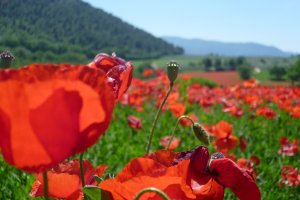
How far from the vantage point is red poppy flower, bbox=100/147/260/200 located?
0.71 meters

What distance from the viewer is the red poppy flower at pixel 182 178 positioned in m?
0.71

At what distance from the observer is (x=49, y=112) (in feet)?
2.01

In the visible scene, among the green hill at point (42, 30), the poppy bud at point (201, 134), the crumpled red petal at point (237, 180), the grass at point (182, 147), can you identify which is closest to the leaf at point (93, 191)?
the crumpled red petal at point (237, 180)

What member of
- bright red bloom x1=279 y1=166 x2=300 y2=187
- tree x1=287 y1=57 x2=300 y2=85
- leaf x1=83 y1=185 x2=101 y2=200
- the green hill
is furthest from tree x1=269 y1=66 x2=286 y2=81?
leaf x1=83 y1=185 x2=101 y2=200

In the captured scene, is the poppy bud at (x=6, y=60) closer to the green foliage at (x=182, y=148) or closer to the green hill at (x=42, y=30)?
the green foliage at (x=182, y=148)

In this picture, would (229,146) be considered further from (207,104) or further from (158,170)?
(207,104)

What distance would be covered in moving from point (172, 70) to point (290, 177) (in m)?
1.94

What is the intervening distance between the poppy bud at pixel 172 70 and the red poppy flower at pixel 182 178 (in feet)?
2.07

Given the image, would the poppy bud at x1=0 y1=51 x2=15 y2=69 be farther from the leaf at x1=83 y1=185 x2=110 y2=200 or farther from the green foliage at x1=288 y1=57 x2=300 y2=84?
the green foliage at x1=288 y1=57 x2=300 y2=84

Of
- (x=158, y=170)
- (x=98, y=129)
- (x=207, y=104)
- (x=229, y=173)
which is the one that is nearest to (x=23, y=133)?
(x=98, y=129)

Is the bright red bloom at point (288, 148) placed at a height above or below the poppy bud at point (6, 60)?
below

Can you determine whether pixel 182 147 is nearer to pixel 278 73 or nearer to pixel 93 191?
pixel 93 191

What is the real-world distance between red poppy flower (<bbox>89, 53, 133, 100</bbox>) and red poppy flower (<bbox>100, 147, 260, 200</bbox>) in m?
0.20

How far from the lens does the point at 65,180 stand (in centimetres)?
94
